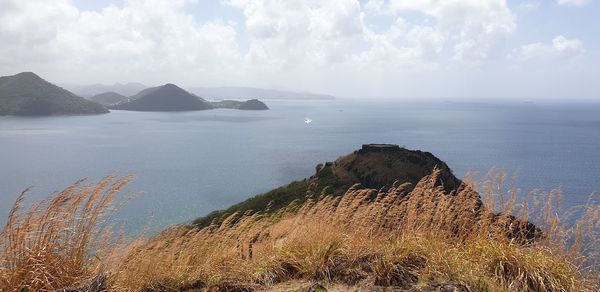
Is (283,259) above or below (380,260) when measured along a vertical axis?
below

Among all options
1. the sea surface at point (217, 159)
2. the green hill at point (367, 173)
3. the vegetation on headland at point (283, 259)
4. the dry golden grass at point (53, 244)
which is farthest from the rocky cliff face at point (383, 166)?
the dry golden grass at point (53, 244)

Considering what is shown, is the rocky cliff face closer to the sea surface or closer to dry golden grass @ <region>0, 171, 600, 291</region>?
the sea surface

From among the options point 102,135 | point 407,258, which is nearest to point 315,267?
point 407,258

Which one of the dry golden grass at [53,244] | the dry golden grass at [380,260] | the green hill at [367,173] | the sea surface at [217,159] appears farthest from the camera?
the sea surface at [217,159]

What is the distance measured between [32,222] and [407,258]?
4728 millimetres

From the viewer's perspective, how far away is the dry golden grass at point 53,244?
4.41 metres

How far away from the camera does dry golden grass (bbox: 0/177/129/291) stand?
4406 millimetres

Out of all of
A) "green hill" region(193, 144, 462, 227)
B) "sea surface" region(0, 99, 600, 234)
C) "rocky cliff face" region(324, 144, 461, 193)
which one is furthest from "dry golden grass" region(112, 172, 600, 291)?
"rocky cliff face" region(324, 144, 461, 193)

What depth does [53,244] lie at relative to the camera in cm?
468

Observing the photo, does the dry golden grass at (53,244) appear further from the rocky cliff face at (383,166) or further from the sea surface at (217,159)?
the rocky cliff face at (383,166)

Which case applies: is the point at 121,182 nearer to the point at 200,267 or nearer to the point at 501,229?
the point at 200,267

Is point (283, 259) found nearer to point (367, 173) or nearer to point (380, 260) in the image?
point (380, 260)

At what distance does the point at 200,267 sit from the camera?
5.29 m

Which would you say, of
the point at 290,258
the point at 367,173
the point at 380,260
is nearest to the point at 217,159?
the point at 367,173
